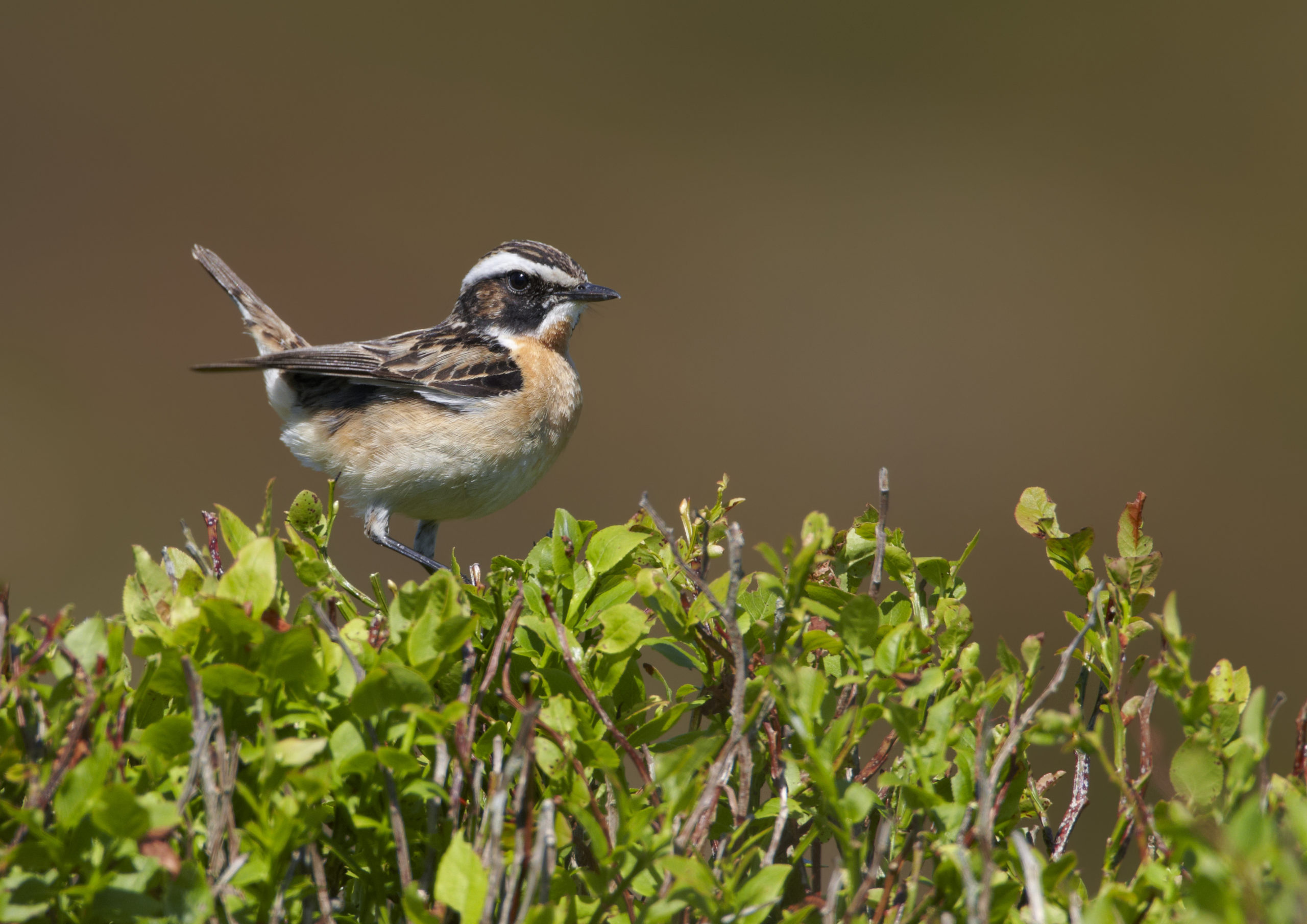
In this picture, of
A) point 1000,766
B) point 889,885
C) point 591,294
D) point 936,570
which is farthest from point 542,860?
point 591,294

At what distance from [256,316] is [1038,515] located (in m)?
5.31

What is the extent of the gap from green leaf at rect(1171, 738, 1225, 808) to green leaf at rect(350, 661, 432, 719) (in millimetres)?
1262

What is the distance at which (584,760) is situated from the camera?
1941mm

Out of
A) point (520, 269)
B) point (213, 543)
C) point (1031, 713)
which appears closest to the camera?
point (1031, 713)

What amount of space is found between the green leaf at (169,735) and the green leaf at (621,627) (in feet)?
2.57

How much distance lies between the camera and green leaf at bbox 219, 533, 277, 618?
185 centimetres

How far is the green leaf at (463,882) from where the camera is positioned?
62.6 inches

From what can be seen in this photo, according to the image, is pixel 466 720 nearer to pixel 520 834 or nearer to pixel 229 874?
pixel 520 834

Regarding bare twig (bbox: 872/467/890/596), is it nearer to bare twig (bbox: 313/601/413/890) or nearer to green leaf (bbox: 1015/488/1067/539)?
green leaf (bbox: 1015/488/1067/539)

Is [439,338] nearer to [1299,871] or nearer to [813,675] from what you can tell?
[813,675]

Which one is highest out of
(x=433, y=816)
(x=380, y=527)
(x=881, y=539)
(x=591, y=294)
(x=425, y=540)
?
(x=591, y=294)

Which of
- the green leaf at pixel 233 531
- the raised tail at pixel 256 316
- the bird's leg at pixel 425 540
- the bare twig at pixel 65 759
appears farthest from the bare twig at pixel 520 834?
the raised tail at pixel 256 316

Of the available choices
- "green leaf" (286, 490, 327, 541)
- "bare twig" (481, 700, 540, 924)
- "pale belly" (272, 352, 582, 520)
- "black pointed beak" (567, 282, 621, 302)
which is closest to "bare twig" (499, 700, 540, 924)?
"bare twig" (481, 700, 540, 924)

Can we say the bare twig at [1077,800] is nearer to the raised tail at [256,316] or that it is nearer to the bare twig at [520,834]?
the bare twig at [520,834]
